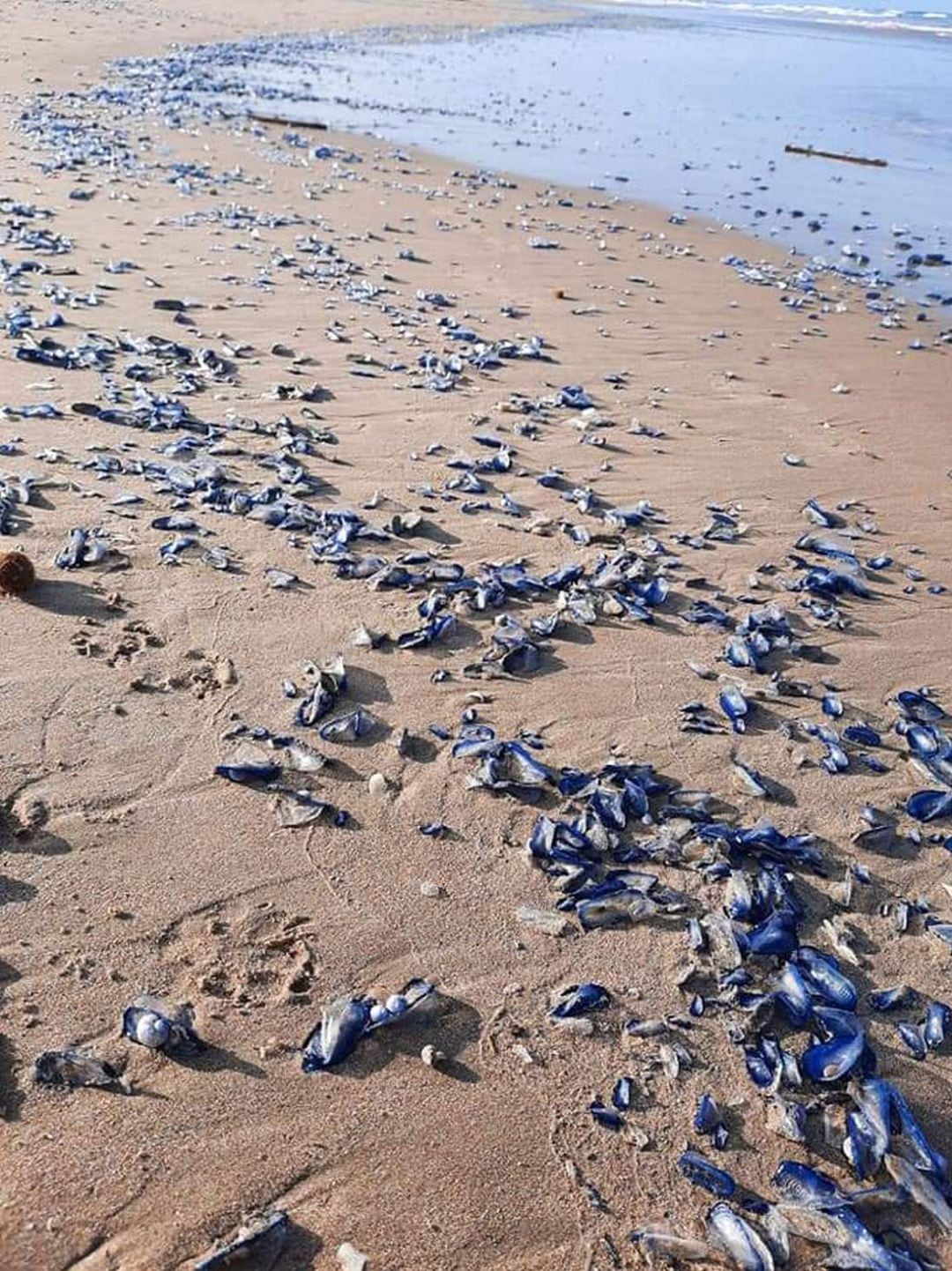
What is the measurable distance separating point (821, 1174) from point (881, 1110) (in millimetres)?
294

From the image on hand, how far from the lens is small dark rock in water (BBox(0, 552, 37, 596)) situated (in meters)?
5.41

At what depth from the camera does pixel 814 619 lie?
614cm

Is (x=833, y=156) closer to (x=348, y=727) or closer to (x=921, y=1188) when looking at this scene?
(x=348, y=727)

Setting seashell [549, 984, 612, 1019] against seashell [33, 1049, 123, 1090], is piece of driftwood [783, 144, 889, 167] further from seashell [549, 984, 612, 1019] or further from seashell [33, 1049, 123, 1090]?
seashell [33, 1049, 123, 1090]

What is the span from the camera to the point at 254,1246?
2.91m

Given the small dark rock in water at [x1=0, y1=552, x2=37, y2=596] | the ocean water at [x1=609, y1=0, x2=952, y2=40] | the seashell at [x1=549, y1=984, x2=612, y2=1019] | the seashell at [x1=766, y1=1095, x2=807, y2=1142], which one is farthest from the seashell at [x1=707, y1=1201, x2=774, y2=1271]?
the ocean water at [x1=609, y1=0, x2=952, y2=40]

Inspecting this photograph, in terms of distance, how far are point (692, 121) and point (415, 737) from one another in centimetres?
2178

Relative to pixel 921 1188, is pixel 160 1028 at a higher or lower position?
higher

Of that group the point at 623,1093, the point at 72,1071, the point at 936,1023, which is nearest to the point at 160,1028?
the point at 72,1071

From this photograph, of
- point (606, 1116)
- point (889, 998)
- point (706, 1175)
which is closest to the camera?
point (706, 1175)

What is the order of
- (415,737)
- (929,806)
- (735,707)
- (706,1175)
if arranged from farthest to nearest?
(735,707) → (415,737) → (929,806) → (706,1175)

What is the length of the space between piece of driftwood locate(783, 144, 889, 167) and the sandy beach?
10.2 meters

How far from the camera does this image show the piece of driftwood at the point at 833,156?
19328 millimetres

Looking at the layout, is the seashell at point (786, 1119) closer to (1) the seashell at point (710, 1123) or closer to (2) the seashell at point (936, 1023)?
(1) the seashell at point (710, 1123)
